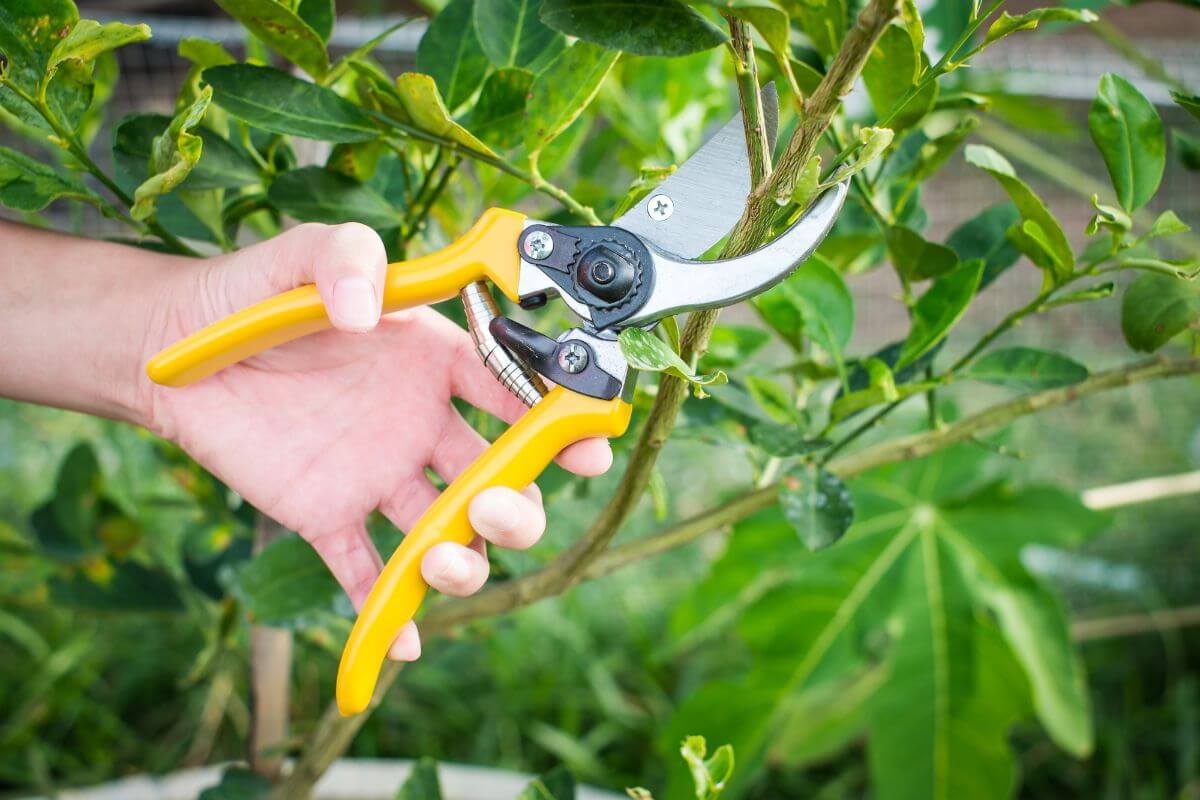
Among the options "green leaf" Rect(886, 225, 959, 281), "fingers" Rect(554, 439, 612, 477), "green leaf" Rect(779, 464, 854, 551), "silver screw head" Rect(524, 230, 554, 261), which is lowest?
"fingers" Rect(554, 439, 612, 477)

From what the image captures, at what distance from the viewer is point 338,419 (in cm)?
54

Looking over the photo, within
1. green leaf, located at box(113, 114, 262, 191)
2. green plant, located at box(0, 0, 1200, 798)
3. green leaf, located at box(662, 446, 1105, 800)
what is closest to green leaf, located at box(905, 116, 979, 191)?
green plant, located at box(0, 0, 1200, 798)

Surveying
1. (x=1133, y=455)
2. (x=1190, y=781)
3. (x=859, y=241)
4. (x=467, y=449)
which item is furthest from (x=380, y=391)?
(x=1133, y=455)

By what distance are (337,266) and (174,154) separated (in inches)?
3.0

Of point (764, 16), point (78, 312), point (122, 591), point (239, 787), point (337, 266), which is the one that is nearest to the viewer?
point (764, 16)

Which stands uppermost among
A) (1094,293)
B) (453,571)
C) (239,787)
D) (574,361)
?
(1094,293)

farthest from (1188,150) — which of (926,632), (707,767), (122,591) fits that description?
(122,591)

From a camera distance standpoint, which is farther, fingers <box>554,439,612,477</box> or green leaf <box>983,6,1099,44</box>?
fingers <box>554,439,612,477</box>

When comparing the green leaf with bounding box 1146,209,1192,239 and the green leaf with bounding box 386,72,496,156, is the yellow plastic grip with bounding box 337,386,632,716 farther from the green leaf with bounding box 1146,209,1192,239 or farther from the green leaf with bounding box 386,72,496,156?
the green leaf with bounding box 1146,209,1192,239

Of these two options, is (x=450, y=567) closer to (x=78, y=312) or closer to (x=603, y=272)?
(x=603, y=272)

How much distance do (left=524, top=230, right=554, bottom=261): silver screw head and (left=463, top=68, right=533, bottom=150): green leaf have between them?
0.06m

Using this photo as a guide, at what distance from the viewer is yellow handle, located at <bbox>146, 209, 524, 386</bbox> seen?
1.48ft

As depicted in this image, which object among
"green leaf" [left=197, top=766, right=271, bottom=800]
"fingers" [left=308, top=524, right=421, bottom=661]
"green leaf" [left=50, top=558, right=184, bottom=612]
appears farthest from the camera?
"green leaf" [left=50, top=558, right=184, bottom=612]

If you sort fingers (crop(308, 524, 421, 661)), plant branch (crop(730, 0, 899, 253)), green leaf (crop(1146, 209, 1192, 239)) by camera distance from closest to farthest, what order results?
plant branch (crop(730, 0, 899, 253)), green leaf (crop(1146, 209, 1192, 239)), fingers (crop(308, 524, 421, 661))
